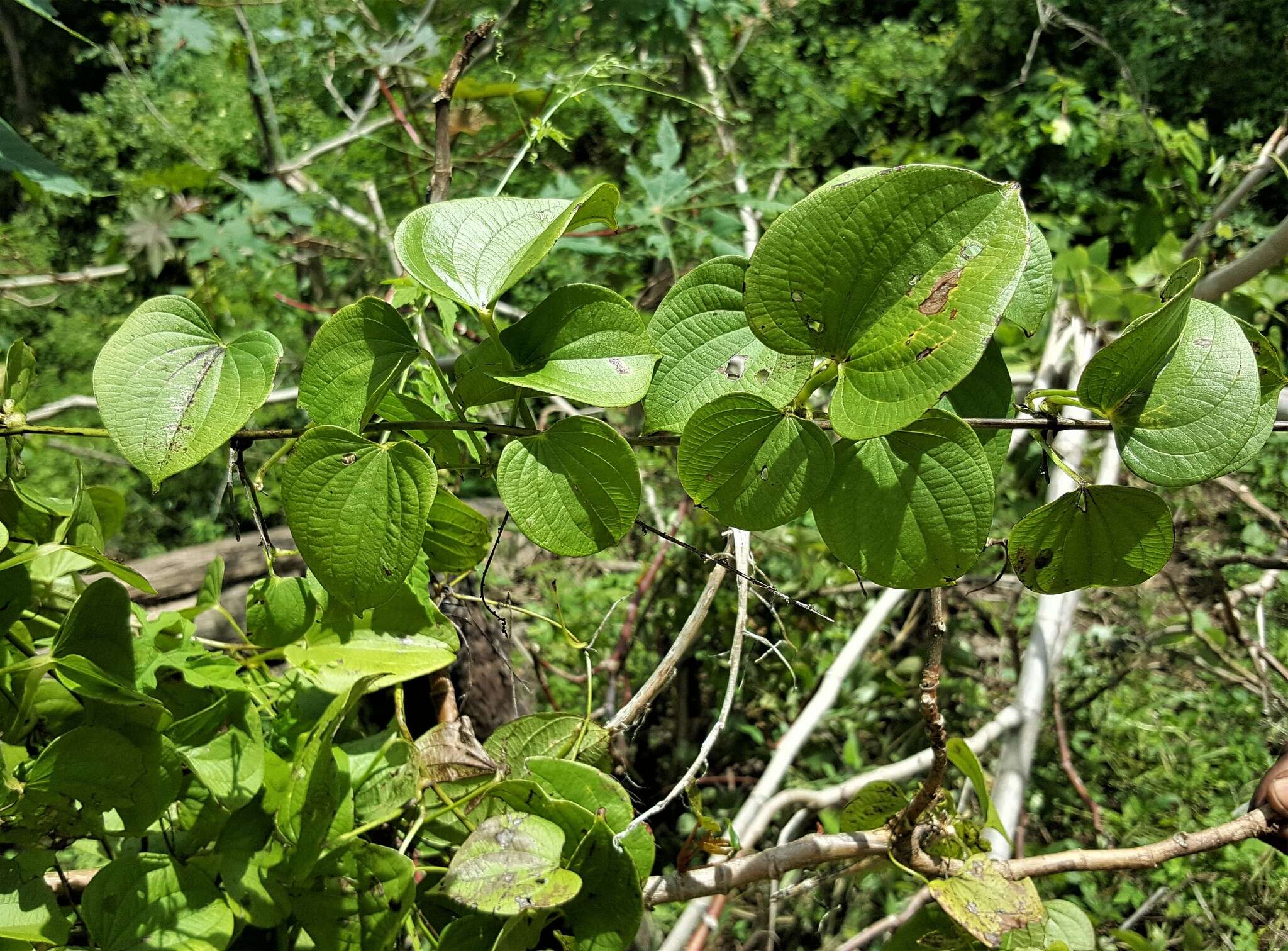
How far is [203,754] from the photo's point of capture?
48 centimetres

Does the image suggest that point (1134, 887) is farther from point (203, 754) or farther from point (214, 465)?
point (214, 465)

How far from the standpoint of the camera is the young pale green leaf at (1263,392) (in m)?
0.33

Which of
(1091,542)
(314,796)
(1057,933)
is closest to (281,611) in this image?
(314,796)

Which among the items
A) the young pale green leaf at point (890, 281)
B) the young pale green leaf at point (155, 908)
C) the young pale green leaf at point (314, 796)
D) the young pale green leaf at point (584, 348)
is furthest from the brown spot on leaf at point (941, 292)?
the young pale green leaf at point (155, 908)

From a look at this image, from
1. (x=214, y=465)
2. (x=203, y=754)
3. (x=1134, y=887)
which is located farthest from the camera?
(x=214, y=465)

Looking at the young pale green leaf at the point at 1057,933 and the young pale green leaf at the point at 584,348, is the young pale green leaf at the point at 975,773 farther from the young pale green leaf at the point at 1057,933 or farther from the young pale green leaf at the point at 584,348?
the young pale green leaf at the point at 584,348

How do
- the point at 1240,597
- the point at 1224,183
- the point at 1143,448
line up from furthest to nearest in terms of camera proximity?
the point at 1224,183 < the point at 1240,597 < the point at 1143,448

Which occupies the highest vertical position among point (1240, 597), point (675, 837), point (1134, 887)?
point (1240, 597)

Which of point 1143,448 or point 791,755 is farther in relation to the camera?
point 791,755

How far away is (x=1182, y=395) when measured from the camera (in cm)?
33

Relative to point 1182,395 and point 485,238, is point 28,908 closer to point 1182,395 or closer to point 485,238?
point 485,238

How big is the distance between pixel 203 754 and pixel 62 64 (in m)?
3.37

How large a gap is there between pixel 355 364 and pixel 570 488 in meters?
0.10

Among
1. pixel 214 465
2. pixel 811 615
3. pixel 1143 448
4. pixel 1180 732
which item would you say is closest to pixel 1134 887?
pixel 1180 732
